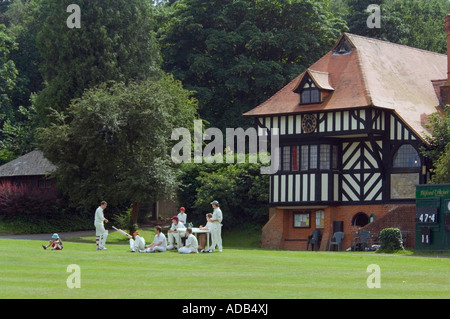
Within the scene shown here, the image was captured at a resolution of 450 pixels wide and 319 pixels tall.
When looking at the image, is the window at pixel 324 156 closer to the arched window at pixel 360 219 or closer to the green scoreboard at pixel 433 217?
the arched window at pixel 360 219

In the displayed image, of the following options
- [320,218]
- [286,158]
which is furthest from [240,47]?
[320,218]

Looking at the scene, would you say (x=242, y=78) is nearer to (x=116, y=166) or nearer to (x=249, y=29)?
(x=249, y=29)

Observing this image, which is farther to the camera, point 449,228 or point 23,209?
point 23,209

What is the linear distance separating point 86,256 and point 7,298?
10.2 m

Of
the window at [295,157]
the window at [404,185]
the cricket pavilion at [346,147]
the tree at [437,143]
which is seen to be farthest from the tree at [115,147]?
the tree at [437,143]

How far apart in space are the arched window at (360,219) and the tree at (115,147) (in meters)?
9.46

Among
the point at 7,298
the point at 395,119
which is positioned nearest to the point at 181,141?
the point at 395,119

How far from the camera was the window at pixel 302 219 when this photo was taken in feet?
161

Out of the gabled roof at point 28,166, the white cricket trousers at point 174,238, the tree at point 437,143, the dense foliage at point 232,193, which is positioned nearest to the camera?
the white cricket trousers at point 174,238

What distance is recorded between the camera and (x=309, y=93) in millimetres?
48156

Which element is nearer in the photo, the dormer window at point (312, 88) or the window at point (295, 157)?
the dormer window at point (312, 88)

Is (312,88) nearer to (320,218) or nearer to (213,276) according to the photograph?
(320,218)

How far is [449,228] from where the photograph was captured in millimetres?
37000

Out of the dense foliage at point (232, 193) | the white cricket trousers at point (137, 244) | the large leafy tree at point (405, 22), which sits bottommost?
the white cricket trousers at point (137, 244)
